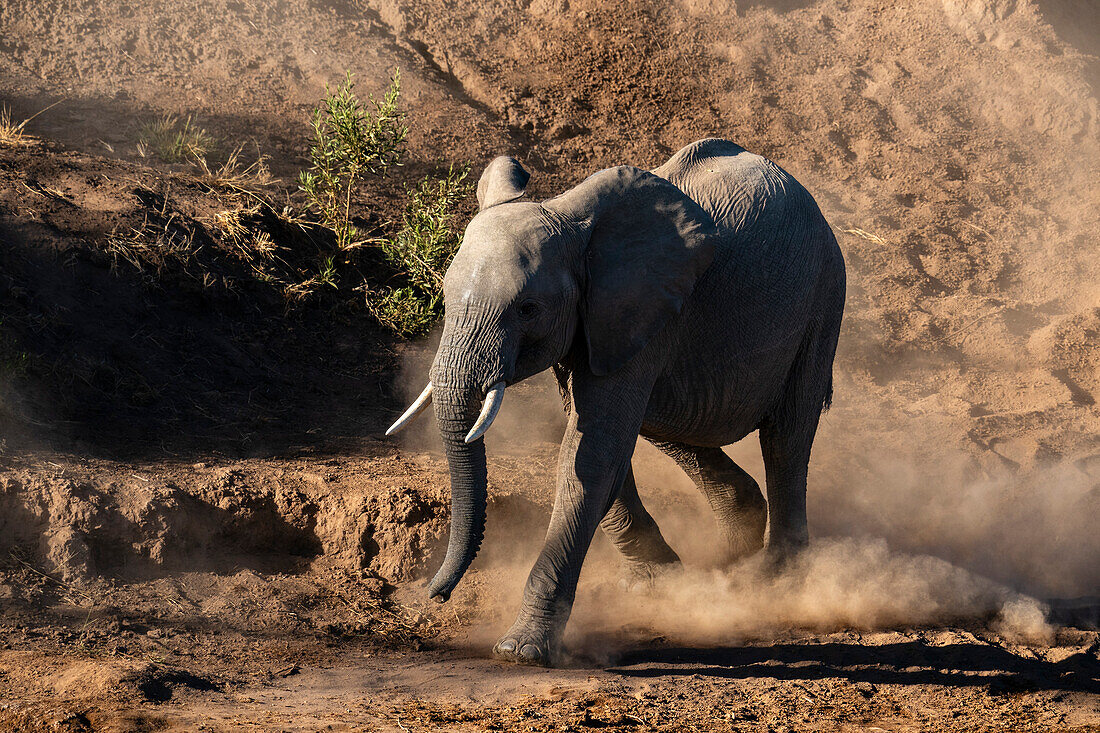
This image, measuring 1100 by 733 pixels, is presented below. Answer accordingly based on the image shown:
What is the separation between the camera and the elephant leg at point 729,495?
610 centimetres

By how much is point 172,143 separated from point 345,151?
5.02 feet

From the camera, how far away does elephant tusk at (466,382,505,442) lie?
415cm

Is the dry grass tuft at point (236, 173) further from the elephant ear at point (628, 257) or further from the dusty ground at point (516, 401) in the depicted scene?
the elephant ear at point (628, 257)

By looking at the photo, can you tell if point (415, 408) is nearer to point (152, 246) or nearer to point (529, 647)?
point (529, 647)

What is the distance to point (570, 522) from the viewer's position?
15.4 ft

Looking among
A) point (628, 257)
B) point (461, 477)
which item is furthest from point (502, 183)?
point (461, 477)

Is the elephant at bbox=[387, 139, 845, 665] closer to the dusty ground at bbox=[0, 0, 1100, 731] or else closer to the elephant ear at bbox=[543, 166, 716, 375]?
the elephant ear at bbox=[543, 166, 716, 375]

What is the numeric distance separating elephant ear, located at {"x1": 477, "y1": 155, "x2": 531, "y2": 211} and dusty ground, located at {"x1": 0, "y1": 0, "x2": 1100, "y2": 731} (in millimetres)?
1993

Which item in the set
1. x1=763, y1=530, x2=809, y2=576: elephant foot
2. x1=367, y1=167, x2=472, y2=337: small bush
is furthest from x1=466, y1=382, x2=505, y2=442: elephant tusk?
x1=367, y1=167, x2=472, y2=337: small bush

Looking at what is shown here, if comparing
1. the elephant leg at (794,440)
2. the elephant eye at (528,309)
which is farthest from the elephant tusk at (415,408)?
the elephant leg at (794,440)

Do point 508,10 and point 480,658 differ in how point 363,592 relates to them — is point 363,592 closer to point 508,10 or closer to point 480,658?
point 480,658

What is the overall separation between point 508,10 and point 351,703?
10.4m

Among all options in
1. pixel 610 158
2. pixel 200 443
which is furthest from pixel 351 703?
pixel 610 158

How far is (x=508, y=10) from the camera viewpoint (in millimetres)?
12812
